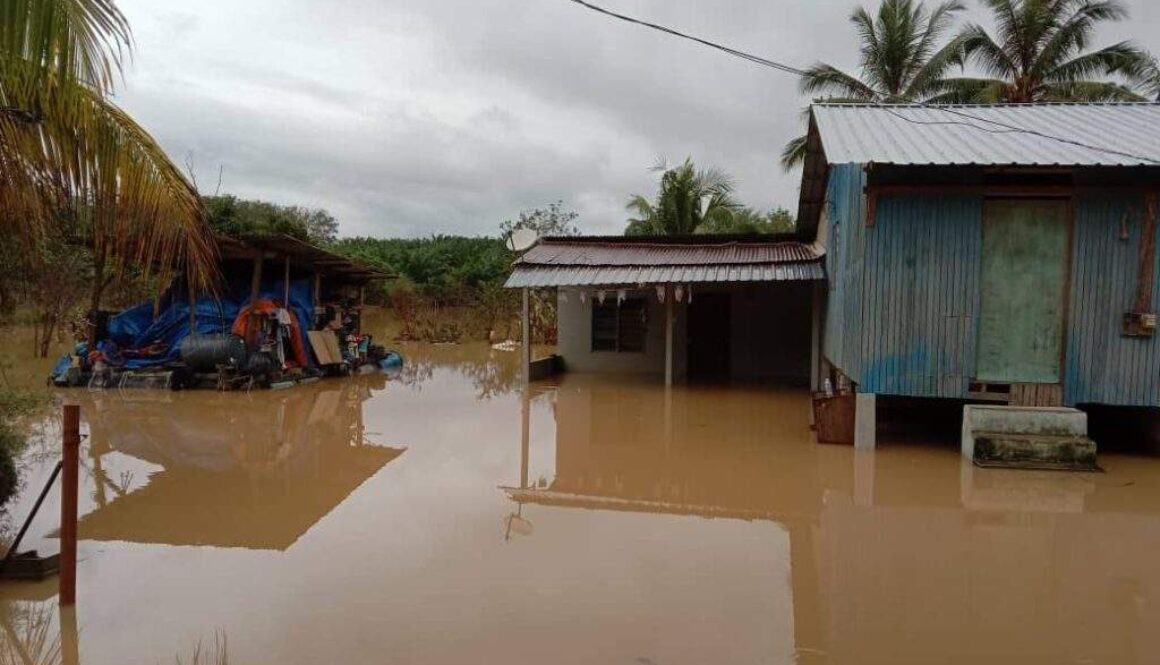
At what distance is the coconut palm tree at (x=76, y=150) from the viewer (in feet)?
10.9

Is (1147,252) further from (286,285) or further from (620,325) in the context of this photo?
(286,285)

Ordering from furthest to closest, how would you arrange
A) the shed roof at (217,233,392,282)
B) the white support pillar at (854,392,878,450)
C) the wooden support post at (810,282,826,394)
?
the wooden support post at (810,282,826,394)
the shed roof at (217,233,392,282)
the white support pillar at (854,392,878,450)

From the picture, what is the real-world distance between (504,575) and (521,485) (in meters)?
2.30

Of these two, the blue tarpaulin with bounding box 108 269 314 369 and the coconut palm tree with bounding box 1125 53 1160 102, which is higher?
the coconut palm tree with bounding box 1125 53 1160 102

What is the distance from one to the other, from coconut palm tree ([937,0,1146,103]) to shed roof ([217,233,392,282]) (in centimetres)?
1582

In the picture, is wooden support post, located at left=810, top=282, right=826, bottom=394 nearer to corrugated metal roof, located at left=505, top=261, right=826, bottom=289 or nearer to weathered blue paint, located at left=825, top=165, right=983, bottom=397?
corrugated metal roof, located at left=505, top=261, right=826, bottom=289

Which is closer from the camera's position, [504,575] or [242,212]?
[504,575]

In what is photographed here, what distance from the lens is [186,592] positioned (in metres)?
4.07

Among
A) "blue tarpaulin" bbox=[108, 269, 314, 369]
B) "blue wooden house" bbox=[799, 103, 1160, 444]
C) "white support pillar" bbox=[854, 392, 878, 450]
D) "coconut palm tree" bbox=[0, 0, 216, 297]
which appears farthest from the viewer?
"blue tarpaulin" bbox=[108, 269, 314, 369]

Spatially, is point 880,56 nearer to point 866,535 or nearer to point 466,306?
point 466,306

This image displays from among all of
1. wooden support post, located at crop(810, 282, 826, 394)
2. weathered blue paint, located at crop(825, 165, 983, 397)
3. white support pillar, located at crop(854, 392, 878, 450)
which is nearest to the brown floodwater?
white support pillar, located at crop(854, 392, 878, 450)

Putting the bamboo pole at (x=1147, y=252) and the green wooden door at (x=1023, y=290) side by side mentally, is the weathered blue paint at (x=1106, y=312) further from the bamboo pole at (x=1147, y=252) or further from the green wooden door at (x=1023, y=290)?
the green wooden door at (x=1023, y=290)

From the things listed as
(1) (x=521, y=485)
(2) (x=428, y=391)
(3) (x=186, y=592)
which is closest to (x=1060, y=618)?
(1) (x=521, y=485)

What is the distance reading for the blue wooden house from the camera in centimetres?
761
